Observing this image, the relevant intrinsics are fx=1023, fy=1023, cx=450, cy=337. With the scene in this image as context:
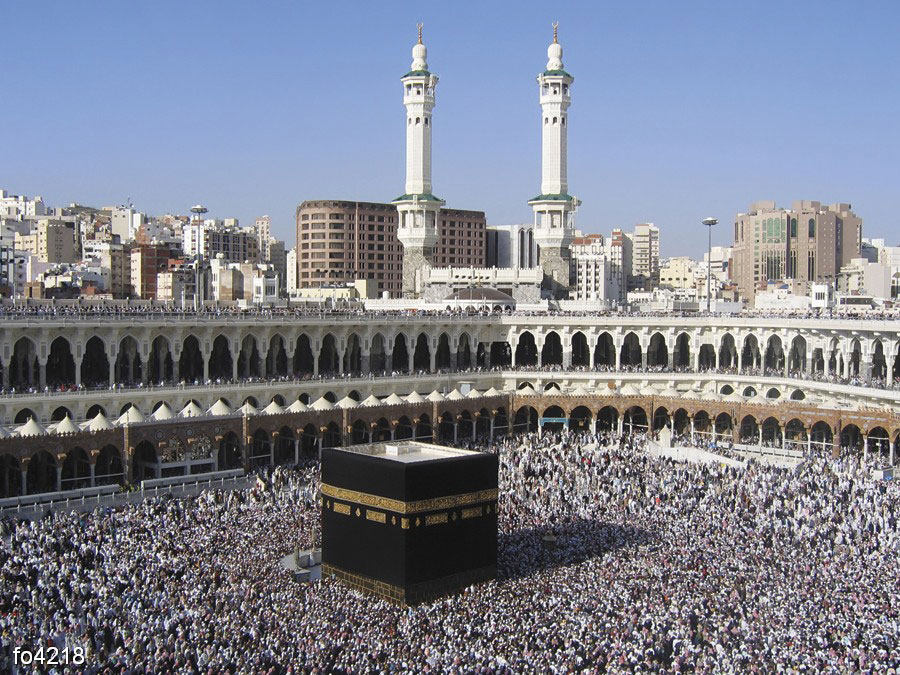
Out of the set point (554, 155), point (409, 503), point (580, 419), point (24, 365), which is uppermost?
point (554, 155)

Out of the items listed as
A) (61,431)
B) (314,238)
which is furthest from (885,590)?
(314,238)

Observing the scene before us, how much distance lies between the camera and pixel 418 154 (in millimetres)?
67500

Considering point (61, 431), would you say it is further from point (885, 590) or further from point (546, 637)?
point (885, 590)

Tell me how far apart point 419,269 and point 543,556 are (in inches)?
1767

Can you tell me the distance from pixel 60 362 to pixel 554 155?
115ft

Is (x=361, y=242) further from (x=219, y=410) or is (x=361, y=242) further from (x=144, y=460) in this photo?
(x=144, y=460)

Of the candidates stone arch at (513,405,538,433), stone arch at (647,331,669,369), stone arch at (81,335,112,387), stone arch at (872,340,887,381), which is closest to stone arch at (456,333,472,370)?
stone arch at (513,405,538,433)

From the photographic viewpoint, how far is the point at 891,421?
3975 cm

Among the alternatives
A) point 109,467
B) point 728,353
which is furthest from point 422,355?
point 109,467

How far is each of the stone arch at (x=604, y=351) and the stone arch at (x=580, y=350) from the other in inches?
22.6

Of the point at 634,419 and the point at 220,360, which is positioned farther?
the point at 634,419

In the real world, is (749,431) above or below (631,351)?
below

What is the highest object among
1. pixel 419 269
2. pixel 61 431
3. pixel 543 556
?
pixel 419 269

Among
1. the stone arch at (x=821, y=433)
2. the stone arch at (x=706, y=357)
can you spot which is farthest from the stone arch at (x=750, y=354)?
the stone arch at (x=821, y=433)
